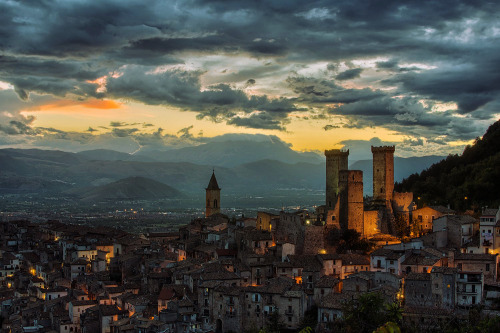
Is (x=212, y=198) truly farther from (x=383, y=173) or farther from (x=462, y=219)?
(x=462, y=219)

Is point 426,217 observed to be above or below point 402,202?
below

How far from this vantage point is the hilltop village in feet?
128

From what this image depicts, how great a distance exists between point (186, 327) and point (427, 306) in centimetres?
1580

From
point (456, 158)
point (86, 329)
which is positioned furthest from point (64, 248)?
point (456, 158)

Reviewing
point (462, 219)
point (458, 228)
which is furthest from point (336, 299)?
point (462, 219)

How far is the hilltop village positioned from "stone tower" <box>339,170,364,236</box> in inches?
3.8

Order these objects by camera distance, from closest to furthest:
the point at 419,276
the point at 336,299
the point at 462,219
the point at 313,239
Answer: the point at 336,299, the point at 419,276, the point at 462,219, the point at 313,239

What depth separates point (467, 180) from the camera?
68.4m

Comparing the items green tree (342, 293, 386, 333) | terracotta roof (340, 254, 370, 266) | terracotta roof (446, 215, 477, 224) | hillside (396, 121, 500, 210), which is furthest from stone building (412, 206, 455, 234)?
green tree (342, 293, 386, 333)

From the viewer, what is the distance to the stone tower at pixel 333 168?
Result: 56206 millimetres

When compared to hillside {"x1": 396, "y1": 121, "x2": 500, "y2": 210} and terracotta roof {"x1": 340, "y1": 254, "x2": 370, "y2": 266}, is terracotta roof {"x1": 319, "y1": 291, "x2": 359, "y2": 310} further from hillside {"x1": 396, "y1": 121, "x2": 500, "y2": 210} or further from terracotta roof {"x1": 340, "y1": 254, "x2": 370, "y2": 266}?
hillside {"x1": 396, "y1": 121, "x2": 500, "y2": 210}

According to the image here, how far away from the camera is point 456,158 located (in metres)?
88.2

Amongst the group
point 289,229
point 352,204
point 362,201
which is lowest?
point 289,229

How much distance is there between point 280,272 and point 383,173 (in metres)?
18.7
